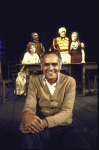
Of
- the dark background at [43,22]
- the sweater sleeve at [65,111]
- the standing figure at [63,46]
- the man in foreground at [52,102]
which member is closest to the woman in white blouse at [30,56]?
the standing figure at [63,46]

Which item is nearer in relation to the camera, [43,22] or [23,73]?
[23,73]

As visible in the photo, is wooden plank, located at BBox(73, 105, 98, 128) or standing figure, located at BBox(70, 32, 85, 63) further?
standing figure, located at BBox(70, 32, 85, 63)

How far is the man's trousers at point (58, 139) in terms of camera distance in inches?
40.9

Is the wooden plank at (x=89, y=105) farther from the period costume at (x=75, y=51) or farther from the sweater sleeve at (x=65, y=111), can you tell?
the period costume at (x=75, y=51)

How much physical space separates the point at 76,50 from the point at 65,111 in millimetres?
3640

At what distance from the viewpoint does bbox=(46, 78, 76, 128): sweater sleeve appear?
1142 millimetres

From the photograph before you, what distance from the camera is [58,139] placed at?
1267mm

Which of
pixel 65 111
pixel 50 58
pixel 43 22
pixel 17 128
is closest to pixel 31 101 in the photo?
pixel 65 111

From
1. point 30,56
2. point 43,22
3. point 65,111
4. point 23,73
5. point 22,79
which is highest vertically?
point 43,22

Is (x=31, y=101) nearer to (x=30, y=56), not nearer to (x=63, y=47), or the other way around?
(x=30, y=56)

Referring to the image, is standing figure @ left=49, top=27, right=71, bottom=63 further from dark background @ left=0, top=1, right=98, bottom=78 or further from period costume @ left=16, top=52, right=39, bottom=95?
dark background @ left=0, top=1, right=98, bottom=78

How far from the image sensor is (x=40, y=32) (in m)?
8.30

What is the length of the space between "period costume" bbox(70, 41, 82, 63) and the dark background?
155 inches

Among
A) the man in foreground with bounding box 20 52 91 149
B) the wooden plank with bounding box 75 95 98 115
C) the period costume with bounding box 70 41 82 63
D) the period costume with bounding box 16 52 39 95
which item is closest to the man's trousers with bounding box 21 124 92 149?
the man in foreground with bounding box 20 52 91 149
